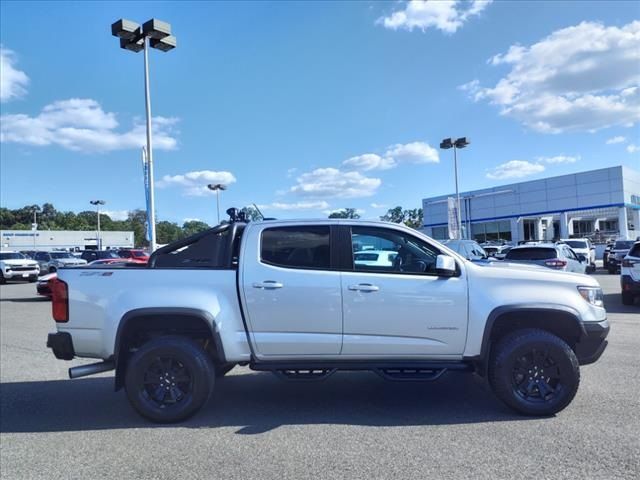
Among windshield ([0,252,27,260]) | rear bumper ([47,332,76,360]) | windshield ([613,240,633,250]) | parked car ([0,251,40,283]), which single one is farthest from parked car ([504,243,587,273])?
windshield ([0,252,27,260])

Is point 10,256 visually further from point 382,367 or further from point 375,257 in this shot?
point 382,367

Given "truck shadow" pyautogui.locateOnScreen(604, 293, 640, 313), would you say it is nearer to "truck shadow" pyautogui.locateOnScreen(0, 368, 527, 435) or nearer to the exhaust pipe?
"truck shadow" pyautogui.locateOnScreen(0, 368, 527, 435)

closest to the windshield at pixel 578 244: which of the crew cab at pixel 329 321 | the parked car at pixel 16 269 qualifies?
the crew cab at pixel 329 321

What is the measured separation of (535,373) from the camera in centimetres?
488

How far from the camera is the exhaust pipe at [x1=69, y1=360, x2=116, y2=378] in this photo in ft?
16.0

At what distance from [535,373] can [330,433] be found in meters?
2.06

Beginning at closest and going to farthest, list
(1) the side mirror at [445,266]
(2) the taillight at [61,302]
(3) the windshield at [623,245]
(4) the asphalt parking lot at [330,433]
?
(4) the asphalt parking lot at [330,433] → (1) the side mirror at [445,266] → (2) the taillight at [61,302] → (3) the windshield at [623,245]

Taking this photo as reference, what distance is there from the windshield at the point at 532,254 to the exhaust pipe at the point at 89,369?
39.9 ft

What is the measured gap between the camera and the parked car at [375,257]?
5.05 meters

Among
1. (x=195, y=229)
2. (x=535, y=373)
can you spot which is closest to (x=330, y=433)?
(x=535, y=373)

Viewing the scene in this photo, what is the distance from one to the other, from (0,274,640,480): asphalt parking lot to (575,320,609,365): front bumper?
50 cm

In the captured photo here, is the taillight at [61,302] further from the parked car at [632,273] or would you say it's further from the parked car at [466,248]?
the parked car at [466,248]

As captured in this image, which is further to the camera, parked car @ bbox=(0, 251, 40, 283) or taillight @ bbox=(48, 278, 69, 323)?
parked car @ bbox=(0, 251, 40, 283)

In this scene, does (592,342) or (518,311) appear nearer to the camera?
(518,311)
